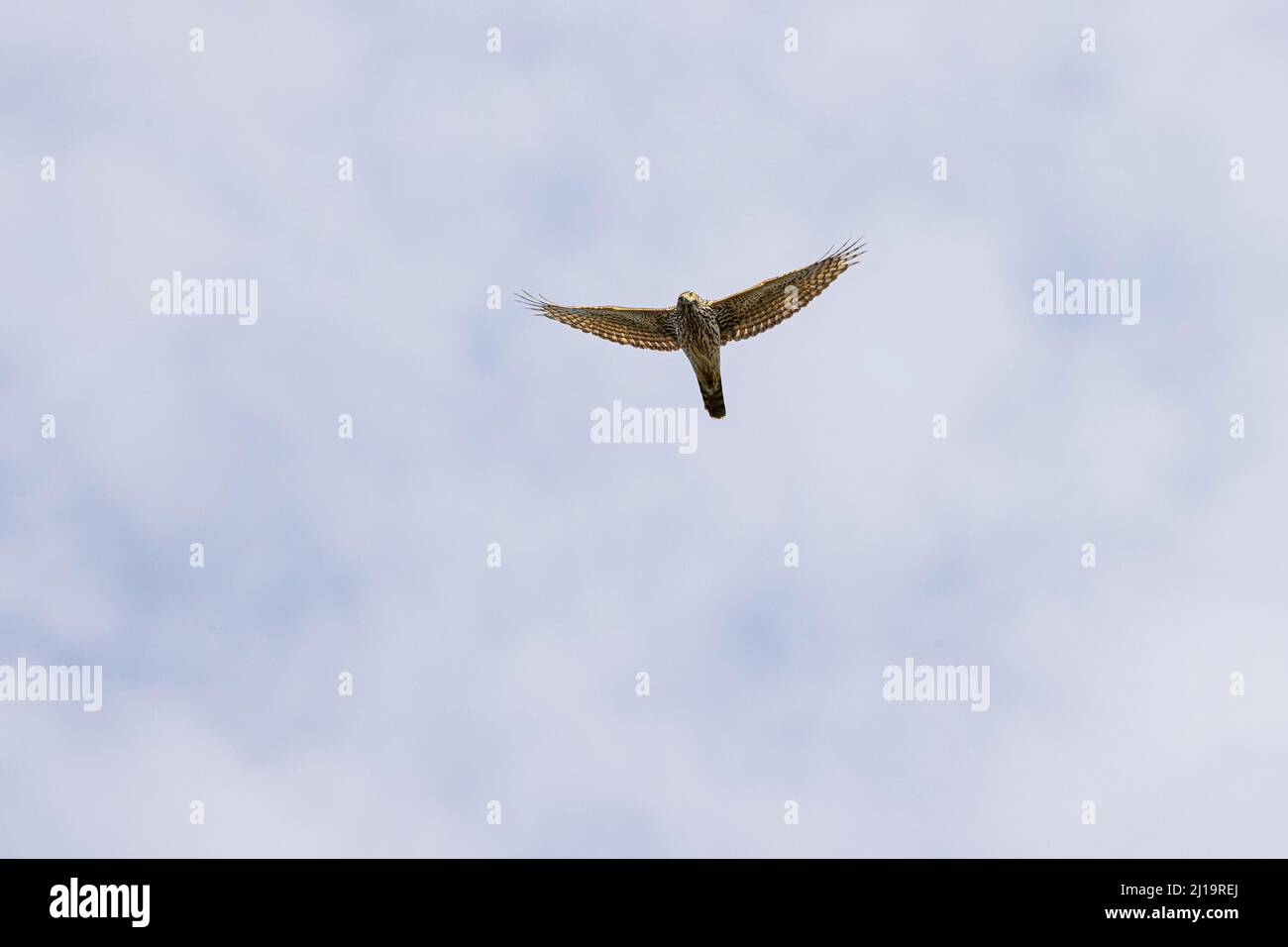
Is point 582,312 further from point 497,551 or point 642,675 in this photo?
point 642,675

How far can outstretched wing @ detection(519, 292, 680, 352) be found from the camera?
3356 cm

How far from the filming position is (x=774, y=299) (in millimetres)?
33031

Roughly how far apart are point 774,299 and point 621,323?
3.81m

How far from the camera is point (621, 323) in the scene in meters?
34.4

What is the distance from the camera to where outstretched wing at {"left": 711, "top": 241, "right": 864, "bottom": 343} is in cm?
3259

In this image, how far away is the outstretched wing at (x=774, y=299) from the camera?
32.6m

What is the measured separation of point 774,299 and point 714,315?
143cm

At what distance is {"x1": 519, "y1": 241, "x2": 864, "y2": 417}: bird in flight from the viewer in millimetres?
32656

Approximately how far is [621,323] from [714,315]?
258cm

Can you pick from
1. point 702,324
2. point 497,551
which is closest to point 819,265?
point 702,324

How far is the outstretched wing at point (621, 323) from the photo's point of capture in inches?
1321
